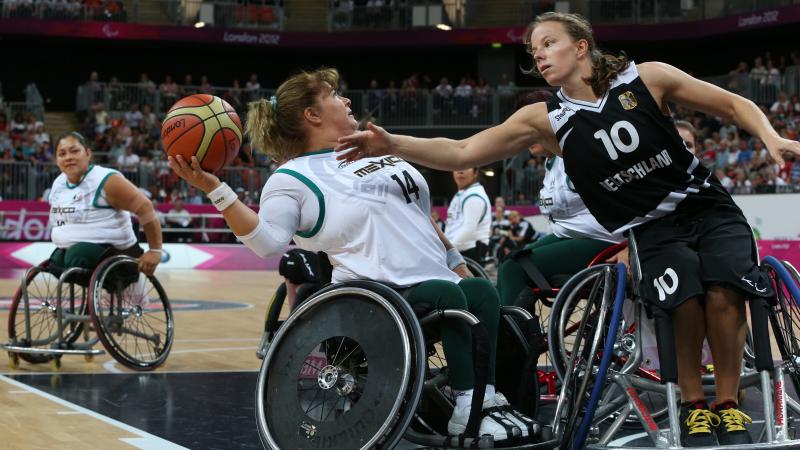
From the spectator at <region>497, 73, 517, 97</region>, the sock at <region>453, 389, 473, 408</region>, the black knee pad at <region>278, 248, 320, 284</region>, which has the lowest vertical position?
the sock at <region>453, 389, 473, 408</region>

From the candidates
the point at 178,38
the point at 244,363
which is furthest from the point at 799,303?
the point at 178,38

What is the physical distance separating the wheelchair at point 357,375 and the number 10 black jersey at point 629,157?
74cm

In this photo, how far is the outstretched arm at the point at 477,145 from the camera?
3883 millimetres

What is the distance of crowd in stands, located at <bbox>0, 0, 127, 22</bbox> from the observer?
2634 cm

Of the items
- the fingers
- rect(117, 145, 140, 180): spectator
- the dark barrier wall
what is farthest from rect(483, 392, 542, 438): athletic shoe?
the dark barrier wall

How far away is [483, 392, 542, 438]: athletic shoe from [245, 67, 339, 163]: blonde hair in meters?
1.23

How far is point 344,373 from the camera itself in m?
3.67

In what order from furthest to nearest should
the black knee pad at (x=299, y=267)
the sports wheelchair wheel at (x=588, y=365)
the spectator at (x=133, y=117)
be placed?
the spectator at (x=133, y=117) → the black knee pad at (x=299, y=267) → the sports wheelchair wheel at (x=588, y=365)

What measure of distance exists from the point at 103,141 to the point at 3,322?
47.7 ft

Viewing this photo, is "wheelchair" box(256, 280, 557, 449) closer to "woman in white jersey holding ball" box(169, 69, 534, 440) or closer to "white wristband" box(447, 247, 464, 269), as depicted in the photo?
"woman in white jersey holding ball" box(169, 69, 534, 440)

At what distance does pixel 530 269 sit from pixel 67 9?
2375 cm

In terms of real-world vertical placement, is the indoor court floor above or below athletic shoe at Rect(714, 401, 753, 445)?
below

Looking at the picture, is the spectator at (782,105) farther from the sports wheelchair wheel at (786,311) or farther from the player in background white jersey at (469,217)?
the sports wheelchair wheel at (786,311)

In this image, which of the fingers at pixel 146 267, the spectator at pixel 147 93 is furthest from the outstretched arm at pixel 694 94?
the spectator at pixel 147 93
